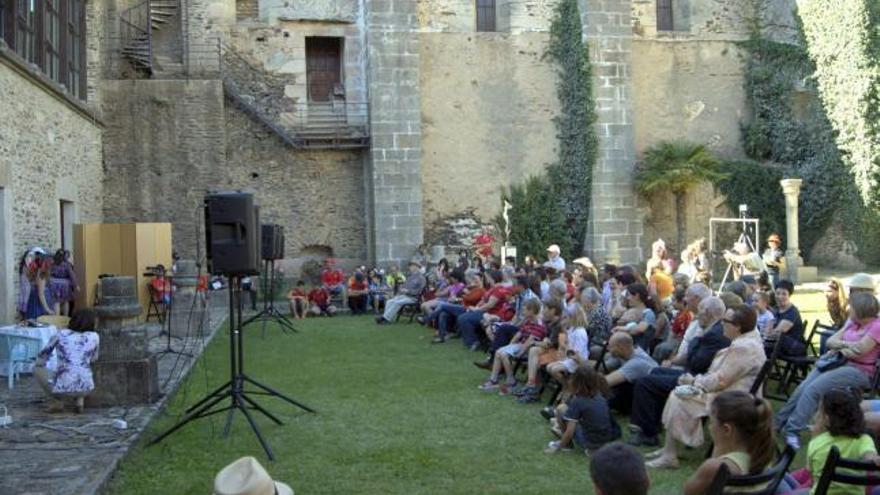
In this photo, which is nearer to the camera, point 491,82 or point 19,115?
point 19,115

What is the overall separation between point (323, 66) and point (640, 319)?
15.4m

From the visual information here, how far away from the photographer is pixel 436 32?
21.8 metres

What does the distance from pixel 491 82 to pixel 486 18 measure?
1800 millimetres

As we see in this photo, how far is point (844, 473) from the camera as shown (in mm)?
3756

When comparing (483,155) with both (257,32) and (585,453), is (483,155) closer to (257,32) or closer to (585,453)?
(257,32)

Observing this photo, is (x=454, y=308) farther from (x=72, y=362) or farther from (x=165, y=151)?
(x=165, y=151)

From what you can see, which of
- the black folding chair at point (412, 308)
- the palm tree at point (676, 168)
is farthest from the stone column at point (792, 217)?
the black folding chair at point (412, 308)

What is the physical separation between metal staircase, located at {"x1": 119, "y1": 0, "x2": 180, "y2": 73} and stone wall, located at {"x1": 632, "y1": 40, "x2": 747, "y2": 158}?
11.4 metres

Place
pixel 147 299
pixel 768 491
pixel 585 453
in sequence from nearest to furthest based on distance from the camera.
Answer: pixel 768 491, pixel 585 453, pixel 147 299

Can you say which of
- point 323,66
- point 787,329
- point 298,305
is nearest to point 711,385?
point 787,329

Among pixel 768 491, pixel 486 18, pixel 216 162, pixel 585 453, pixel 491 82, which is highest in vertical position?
pixel 486 18

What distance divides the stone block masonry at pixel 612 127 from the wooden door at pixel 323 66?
6021 mm

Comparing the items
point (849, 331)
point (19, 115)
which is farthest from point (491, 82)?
point (849, 331)

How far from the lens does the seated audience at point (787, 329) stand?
749cm
